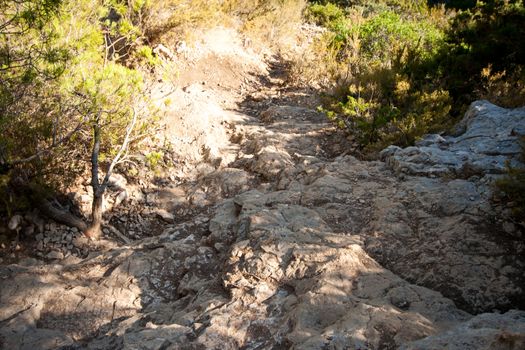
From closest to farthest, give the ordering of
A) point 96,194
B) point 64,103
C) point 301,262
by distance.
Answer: point 301,262 < point 64,103 < point 96,194

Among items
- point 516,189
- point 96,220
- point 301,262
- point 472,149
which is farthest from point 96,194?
point 472,149

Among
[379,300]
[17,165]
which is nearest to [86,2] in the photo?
[17,165]

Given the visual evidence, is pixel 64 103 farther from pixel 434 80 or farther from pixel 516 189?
pixel 434 80

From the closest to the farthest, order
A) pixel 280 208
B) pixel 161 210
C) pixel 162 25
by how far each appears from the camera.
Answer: pixel 280 208 → pixel 161 210 → pixel 162 25

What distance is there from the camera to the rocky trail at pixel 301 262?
2.41 m

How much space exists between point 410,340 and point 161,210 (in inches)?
136

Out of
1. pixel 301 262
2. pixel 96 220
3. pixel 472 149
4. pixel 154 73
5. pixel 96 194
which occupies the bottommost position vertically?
pixel 96 220

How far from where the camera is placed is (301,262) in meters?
2.93

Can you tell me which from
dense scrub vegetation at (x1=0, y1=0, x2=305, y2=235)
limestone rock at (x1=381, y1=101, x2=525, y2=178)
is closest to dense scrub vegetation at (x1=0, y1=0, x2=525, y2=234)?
dense scrub vegetation at (x1=0, y1=0, x2=305, y2=235)

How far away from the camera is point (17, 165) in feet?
13.9

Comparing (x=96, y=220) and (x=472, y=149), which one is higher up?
(x=472, y=149)

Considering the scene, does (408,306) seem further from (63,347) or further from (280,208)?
(63,347)

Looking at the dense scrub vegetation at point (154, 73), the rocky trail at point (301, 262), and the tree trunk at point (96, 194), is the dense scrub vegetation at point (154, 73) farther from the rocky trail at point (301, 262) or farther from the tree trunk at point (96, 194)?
the rocky trail at point (301, 262)

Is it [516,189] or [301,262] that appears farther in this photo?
[516,189]
